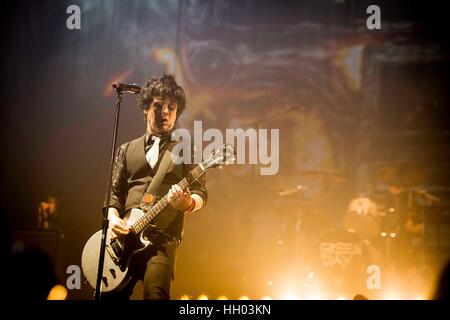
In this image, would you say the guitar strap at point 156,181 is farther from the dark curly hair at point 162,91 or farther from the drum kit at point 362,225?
the drum kit at point 362,225

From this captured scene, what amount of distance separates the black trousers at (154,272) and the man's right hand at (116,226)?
0.25 meters

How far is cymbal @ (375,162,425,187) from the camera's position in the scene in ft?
16.9

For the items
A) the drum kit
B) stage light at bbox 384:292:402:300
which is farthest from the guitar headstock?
stage light at bbox 384:292:402:300

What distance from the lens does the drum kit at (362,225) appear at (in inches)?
202

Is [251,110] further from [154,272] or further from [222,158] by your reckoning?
[154,272]

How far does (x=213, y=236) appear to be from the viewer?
523cm

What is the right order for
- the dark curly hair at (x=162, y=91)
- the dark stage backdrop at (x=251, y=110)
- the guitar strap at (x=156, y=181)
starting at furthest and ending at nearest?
1. the dark stage backdrop at (x=251, y=110)
2. the dark curly hair at (x=162, y=91)
3. the guitar strap at (x=156, y=181)

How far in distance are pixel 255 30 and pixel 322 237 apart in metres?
2.55

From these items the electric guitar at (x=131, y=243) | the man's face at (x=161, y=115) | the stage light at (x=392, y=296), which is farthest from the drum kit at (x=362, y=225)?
the electric guitar at (x=131, y=243)

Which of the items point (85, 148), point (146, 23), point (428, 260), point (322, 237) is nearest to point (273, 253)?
point (322, 237)

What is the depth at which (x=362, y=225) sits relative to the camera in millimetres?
5262

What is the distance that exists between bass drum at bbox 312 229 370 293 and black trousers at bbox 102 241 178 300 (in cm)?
226

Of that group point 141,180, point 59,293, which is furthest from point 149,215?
point 59,293
